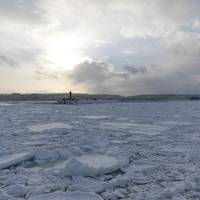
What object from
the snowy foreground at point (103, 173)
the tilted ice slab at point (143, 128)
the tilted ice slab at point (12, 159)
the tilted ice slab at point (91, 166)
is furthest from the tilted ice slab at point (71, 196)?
the tilted ice slab at point (143, 128)

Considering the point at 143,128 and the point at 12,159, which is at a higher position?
the point at 12,159

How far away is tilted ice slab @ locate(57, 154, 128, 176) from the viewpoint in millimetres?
4770

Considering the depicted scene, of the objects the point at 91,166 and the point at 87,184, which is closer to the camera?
the point at 87,184

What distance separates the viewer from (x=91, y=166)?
4.99 meters

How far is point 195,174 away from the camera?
4727mm

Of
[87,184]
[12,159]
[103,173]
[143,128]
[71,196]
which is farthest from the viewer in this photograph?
[143,128]

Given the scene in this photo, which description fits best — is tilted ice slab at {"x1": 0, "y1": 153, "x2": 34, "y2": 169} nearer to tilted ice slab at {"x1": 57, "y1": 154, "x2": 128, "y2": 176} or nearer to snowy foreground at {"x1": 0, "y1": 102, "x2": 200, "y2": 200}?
snowy foreground at {"x1": 0, "y1": 102, "x2": 200, "y2": 200}

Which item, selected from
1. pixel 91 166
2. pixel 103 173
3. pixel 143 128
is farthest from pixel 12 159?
pixel 143 128

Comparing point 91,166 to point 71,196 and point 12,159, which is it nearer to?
point 71,196

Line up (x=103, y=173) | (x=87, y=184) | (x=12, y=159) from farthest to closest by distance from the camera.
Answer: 1. (x=12, y=159)
2. (x=103, y=173)
3. (x=87, y=184)

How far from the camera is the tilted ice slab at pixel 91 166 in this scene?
4.77 meters

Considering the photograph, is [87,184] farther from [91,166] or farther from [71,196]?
[91,166]

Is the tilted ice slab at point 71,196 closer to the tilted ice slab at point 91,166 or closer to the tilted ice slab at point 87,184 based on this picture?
the tilted ice slab at point 87,184

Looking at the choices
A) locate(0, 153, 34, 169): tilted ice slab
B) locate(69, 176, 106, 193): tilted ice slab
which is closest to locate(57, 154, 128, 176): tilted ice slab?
locate(69, 176, 106, 193): tilted ice slab
